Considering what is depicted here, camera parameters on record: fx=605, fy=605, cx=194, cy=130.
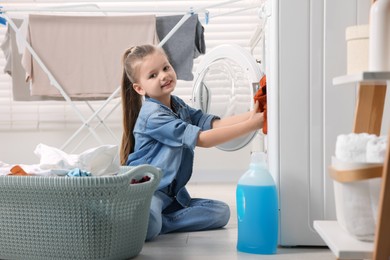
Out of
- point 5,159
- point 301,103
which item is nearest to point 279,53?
point 301,103

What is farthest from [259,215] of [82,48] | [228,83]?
[82,48]

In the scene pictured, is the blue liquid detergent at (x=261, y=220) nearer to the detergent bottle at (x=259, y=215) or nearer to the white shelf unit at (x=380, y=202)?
the detergent bottle at (x=259, y=215)

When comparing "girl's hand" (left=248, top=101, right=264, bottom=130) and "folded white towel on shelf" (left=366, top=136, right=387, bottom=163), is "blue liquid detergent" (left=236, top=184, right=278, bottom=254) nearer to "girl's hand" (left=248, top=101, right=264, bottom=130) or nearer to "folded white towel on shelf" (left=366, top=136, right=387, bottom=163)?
"girl's hand" (left=248, top=101, right=264, bottom=130)

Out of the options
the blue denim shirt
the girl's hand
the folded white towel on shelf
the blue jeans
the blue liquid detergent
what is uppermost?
the folded white towel on shelf

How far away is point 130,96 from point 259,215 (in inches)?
32.6

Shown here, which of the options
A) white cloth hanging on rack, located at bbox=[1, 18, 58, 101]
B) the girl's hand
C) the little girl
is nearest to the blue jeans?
the little girl

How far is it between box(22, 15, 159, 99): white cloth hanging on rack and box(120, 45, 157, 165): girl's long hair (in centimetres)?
60

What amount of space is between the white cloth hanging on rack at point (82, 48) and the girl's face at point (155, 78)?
702 millimetres

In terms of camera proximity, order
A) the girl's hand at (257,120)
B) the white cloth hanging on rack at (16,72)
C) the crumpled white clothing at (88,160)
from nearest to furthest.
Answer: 1. the crumpled white clothing at (88,160)
2. the girl's hand at (257,120)
3. the white cloth hanging on rack at (16,72)

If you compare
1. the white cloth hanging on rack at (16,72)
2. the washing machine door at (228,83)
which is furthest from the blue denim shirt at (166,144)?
the white cloth hanging on rack at (16,72)

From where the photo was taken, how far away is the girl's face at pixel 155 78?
210 cm

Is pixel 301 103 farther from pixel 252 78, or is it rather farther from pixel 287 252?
pixel 252 78

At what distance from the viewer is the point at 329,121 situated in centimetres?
166

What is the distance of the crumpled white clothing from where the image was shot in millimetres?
1592
